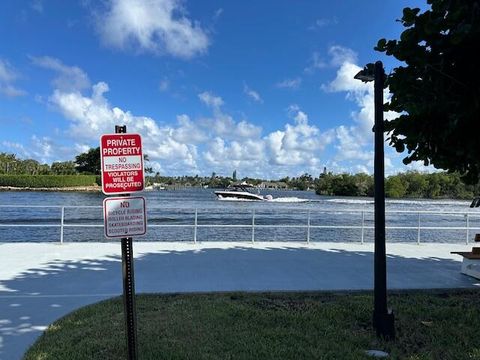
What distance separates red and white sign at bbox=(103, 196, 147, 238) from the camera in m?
3.18

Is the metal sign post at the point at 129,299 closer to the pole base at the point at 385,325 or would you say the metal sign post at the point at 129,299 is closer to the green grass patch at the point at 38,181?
the pole base at the point at 385,325

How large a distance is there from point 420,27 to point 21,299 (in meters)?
5.46

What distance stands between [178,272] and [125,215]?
4.60 metres

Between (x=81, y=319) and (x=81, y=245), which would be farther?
(x=81, y=245)

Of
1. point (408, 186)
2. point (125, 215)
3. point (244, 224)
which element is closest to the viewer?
point (125, 215)

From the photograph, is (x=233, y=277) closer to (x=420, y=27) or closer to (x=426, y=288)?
(x=426, y=288)

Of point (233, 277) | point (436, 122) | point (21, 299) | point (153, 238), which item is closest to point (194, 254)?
point (233, 277)

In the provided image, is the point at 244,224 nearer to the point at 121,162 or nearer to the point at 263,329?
the point at 263,329

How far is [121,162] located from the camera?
3238mm

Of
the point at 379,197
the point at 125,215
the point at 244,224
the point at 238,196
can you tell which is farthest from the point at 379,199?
the point at 238,196

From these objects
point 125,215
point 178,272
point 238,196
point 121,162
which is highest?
point 121,162

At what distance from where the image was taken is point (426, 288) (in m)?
6.62

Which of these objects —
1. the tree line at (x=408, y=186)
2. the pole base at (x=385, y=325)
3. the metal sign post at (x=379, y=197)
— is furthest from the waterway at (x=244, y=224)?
the tree line at (x=408, y=186)

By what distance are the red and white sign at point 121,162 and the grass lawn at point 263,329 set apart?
149 cm
